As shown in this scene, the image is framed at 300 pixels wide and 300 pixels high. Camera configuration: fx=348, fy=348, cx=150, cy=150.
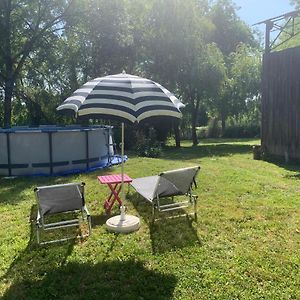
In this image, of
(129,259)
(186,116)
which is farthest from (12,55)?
(129,259)

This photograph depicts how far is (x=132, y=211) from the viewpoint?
6.96m

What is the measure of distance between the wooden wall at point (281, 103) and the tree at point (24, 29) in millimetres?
13105

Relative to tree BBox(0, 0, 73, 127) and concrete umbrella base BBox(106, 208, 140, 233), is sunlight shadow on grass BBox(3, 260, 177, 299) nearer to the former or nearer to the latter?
concrete umbrella base BBox(106, 208, 140, 233)

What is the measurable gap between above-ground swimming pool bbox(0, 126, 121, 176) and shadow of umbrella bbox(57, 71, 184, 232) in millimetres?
5571

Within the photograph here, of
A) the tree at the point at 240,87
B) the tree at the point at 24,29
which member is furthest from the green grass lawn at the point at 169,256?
the tree at the point at 240,87

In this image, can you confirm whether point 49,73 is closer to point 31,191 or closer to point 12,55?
point 12,55

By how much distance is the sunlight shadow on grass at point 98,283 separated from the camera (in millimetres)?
3990

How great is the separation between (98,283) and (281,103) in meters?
12.9

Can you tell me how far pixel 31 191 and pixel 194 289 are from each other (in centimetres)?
590

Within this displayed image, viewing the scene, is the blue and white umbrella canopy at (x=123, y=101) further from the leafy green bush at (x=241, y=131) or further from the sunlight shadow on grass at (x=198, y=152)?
the leafy green bush at (x=241, y=131)

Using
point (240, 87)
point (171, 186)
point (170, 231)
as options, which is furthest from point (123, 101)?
point (240, 87)

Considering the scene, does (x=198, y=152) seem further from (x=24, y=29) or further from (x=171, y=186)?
(x=171, y=186)

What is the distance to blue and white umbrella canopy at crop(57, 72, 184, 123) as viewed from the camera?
16.6ft

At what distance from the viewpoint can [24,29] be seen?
21.8 m
